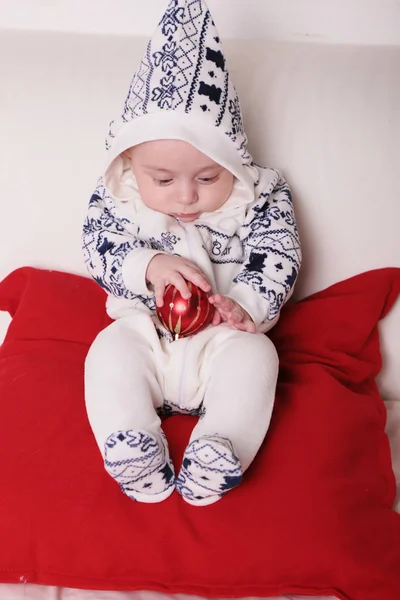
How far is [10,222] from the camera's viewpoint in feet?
4.14

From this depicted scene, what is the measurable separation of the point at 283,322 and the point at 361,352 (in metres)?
0.14

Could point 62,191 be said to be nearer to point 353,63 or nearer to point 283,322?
point 283,322

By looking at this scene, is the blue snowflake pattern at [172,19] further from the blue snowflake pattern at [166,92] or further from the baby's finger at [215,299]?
the baby's finger at [215,299]

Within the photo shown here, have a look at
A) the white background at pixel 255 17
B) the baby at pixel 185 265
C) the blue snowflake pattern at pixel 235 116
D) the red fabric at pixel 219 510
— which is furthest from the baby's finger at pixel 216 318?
the white background at pixel 255 17

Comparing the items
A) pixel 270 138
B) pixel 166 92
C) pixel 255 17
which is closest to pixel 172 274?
pixel 166 92

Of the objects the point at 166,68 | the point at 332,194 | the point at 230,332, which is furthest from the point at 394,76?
the point at 230,332

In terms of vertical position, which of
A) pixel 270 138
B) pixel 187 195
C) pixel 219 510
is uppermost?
pixel 270 138

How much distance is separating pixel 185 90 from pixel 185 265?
0.26m

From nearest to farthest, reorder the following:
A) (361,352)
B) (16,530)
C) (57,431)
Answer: (16,530)
(57,431)
(361,352)

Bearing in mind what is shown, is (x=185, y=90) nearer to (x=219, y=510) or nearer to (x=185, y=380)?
(x=185, y=380)

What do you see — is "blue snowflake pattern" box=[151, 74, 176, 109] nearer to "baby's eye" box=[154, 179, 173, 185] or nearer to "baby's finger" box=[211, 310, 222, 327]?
"baby's eye" box=[154, 179, 173, 185]

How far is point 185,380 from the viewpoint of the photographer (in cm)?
100

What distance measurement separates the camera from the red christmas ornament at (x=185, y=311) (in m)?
0.98

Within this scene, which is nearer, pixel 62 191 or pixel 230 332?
pixel 230 332
